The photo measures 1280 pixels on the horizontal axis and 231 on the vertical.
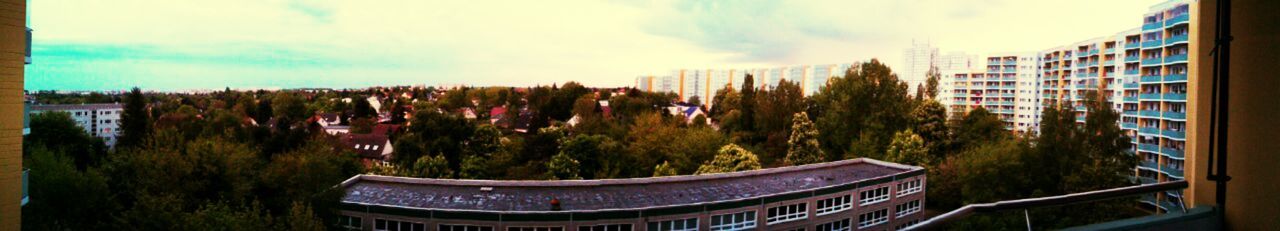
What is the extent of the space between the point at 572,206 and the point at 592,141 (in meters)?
6.93

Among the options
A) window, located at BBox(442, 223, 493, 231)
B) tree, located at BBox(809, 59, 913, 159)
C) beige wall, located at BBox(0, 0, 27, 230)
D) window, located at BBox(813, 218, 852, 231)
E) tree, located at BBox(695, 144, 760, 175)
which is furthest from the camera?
tree, located at BBox(809, 59, 913, 159)

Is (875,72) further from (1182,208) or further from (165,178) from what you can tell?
(1182,208)

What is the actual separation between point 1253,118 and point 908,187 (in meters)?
10.9

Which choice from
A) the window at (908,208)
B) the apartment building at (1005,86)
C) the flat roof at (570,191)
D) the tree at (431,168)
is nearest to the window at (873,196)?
the flat roof at (570,191)

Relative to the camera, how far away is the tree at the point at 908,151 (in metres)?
15.0

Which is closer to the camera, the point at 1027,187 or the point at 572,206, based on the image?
the point at 572,206

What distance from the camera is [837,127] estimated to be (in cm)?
1786

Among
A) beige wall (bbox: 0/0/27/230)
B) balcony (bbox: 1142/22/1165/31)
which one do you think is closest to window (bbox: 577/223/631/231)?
beige wall (bbox: 0/0/27/230)

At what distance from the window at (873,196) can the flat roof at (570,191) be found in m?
0.60

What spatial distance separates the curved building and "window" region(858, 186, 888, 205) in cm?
1

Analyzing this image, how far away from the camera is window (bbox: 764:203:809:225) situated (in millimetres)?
9148

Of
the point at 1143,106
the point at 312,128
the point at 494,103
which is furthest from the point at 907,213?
the point at 494,103

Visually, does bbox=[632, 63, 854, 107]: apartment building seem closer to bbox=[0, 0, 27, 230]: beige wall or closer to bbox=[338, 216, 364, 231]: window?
bbox=[338, 216, 364, 231]: window

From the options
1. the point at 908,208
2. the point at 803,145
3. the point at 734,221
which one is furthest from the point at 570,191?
the point at 803,145
